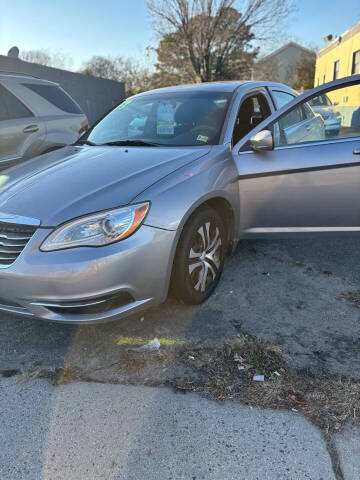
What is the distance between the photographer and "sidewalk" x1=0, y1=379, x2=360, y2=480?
173cm

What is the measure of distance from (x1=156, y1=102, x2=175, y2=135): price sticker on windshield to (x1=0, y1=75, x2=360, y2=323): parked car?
2cm

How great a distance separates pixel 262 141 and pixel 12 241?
202 cm

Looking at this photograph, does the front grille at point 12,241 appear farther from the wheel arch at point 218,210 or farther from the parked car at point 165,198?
the wheel arch at point 218,210

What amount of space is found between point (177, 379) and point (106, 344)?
2.04 ft

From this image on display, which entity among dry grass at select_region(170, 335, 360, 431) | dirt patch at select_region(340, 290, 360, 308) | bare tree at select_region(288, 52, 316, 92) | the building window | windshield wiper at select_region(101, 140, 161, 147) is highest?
bare tree at select_region(288, 52, 316, 92)

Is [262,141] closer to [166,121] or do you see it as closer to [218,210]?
[218,210]

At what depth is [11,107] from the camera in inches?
201

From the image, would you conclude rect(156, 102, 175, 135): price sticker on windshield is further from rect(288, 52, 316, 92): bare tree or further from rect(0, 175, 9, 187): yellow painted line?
rect(288, 52, 316, 92): bare tree

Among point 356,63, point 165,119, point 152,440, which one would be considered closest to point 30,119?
point 165,119

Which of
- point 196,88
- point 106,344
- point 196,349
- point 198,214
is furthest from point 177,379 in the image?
point 196,88

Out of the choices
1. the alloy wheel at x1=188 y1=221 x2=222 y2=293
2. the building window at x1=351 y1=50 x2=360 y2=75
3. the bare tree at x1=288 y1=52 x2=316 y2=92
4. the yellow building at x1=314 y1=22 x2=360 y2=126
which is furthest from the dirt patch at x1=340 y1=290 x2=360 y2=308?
the bare tree at x1=288 y1=52 x2=316 y2=92

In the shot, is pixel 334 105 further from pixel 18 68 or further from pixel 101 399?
pixel 18 68

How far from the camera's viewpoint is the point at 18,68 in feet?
40.3

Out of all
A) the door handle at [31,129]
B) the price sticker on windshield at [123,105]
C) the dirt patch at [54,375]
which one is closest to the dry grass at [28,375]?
Answer: the dirt patch at [54,375]
